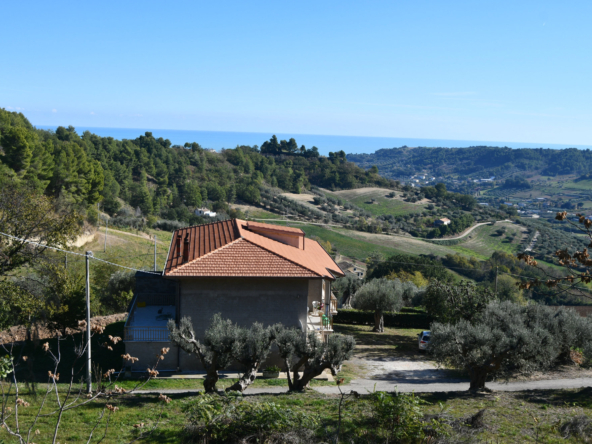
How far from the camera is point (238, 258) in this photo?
20094mm

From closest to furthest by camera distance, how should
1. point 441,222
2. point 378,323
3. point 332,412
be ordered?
point 332,412, point 378,323, point 441,222

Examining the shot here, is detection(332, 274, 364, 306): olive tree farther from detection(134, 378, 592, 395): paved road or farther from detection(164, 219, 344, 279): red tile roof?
detection(134, 378, 592, 395): paved road

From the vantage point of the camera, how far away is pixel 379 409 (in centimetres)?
1040

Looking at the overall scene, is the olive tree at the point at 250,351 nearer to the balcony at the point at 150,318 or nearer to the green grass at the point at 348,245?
the balcony at the point at 150,318

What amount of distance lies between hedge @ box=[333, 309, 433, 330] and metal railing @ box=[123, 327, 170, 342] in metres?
17.0

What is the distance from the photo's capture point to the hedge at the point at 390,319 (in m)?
34.2

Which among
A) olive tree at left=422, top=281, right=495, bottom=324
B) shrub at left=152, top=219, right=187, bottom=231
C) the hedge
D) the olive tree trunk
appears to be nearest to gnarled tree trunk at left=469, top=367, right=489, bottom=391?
the olive tree trunk

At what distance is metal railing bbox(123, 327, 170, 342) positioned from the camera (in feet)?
62.9

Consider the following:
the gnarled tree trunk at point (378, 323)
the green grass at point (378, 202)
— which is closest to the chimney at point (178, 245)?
the gnarled tree trunk at point (378, 323)

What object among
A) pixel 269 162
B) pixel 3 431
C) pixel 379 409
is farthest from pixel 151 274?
pixel 269 162

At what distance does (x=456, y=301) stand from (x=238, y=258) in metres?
13.5

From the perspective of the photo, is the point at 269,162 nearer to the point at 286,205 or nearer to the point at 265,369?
the point at 286,205

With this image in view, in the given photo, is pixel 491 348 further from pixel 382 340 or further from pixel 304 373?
pixel 382 340

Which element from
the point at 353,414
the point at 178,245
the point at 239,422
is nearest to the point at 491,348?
the point at 353,414
